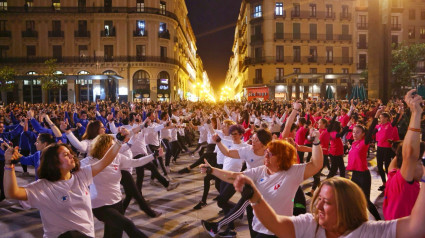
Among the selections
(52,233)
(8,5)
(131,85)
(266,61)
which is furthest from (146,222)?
(8,5)

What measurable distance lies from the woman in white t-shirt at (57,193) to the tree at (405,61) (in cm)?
4502

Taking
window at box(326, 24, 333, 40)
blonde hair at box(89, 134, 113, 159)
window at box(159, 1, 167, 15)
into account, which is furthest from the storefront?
blonde hair at box(89, 134, 113, 159)

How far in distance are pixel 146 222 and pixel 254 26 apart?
159 feet

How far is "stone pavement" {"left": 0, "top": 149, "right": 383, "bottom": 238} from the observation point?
573 cm

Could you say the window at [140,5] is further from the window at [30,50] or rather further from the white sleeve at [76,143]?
the white sleeve at [76,143]

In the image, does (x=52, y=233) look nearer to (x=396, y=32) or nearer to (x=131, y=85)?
(x=131, y=85)

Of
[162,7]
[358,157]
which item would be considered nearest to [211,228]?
[358,157]

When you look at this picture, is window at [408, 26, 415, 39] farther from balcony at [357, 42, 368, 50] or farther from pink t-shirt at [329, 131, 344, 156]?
pink t-shirt at [329, 131, 344, 156]

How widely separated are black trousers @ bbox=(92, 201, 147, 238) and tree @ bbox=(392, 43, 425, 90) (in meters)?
44.4

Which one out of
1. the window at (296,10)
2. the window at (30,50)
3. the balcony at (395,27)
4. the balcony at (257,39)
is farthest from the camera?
the balcony at (395,27)

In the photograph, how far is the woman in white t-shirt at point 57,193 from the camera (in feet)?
10.0

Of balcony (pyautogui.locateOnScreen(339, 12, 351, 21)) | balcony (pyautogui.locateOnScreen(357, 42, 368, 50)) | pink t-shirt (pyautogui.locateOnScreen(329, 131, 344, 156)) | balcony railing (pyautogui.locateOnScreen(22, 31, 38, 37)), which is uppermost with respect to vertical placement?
balcony (pyautogui.locateOnScreen(339, 12, 351, 21))

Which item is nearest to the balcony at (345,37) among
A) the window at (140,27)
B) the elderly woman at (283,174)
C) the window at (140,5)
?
the window at (140,27)

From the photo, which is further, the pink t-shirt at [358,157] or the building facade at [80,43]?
the building facade at [80,43]
